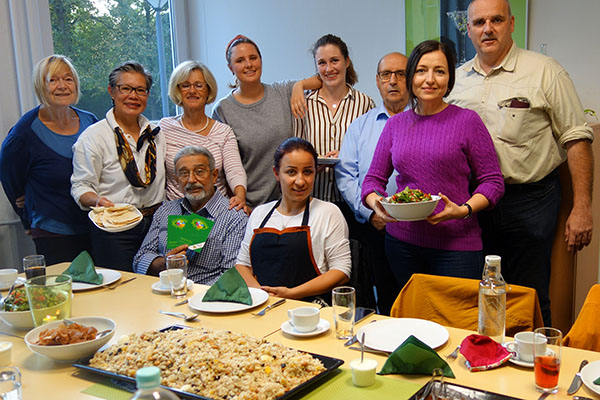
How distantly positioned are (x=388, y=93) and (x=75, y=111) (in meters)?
1.85

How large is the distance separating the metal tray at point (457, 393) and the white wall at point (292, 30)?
350 cm

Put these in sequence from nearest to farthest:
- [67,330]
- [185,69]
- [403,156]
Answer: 1. [67,330]
2. [403,156]
3. [185,69]

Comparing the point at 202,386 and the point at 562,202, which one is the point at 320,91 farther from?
the point at 202,386

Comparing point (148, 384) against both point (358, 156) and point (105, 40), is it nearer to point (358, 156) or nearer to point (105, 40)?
point (358, 156)

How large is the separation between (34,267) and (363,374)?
1.44m

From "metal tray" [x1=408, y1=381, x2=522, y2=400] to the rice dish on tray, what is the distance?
0.26m

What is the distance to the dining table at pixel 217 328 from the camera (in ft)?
4.57

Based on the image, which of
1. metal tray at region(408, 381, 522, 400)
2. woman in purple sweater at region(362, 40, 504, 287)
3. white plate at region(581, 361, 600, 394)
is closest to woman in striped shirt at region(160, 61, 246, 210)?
woman in purple sweater at region(362, 40, 504, 287)

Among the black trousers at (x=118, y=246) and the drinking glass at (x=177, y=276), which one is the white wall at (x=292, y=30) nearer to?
the black trousers at (x=118, y=246)

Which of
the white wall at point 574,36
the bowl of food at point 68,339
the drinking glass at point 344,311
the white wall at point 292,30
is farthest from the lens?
the white wall at point 292,30

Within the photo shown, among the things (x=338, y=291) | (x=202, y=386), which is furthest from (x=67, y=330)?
(x=338, y=291)

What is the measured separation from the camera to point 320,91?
333 centimetres

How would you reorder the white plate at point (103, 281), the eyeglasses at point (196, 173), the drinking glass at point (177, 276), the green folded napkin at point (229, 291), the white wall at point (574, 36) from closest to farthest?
the green folded napkin at point (229, 291) → the drinking glass at point (177, 276) → the white plate at point (103, 281) → the eyeglasses at point (196, 173) → the white wall at point (574, 36)

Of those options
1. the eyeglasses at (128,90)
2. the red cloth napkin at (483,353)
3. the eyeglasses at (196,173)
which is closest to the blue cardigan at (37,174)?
the eyeglasses at (128,90)
